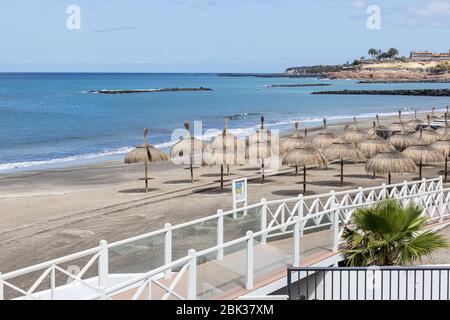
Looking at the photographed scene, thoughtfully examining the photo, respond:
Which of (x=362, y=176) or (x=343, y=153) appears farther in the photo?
(x=362, y=176)

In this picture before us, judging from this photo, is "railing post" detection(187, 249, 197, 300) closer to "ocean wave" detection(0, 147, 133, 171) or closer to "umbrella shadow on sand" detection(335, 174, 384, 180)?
"umbrella shadow on sand" detection(335, 174, 384, 180)

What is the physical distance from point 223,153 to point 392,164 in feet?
20.6

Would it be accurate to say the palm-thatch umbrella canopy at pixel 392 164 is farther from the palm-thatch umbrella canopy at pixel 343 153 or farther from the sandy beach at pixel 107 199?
the palm-thatch umbrella canopy at pixel 343 153

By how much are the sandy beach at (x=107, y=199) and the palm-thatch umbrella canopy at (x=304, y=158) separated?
45.3 inches

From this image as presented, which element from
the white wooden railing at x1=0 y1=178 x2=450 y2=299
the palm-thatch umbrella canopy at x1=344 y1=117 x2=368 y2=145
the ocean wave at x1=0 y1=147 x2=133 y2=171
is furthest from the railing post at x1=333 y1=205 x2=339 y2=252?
the ocean wave at x1=0 y1=147 x2=133 y2=171

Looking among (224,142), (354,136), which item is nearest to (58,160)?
(224,142)

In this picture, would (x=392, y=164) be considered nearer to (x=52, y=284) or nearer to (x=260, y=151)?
(x=260, y=151)

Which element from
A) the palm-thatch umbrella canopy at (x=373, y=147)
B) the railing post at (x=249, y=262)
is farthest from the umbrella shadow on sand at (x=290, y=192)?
the railing post at (x=249, y=262)

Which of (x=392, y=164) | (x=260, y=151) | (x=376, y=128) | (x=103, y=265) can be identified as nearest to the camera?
(x=103, y=265)

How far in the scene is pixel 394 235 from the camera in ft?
31.5

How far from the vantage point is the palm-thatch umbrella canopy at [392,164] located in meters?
21.6

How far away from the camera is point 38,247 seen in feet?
50.7

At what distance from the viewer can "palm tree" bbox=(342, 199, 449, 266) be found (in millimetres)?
9445

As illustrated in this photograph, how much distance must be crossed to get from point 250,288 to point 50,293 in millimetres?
3013
